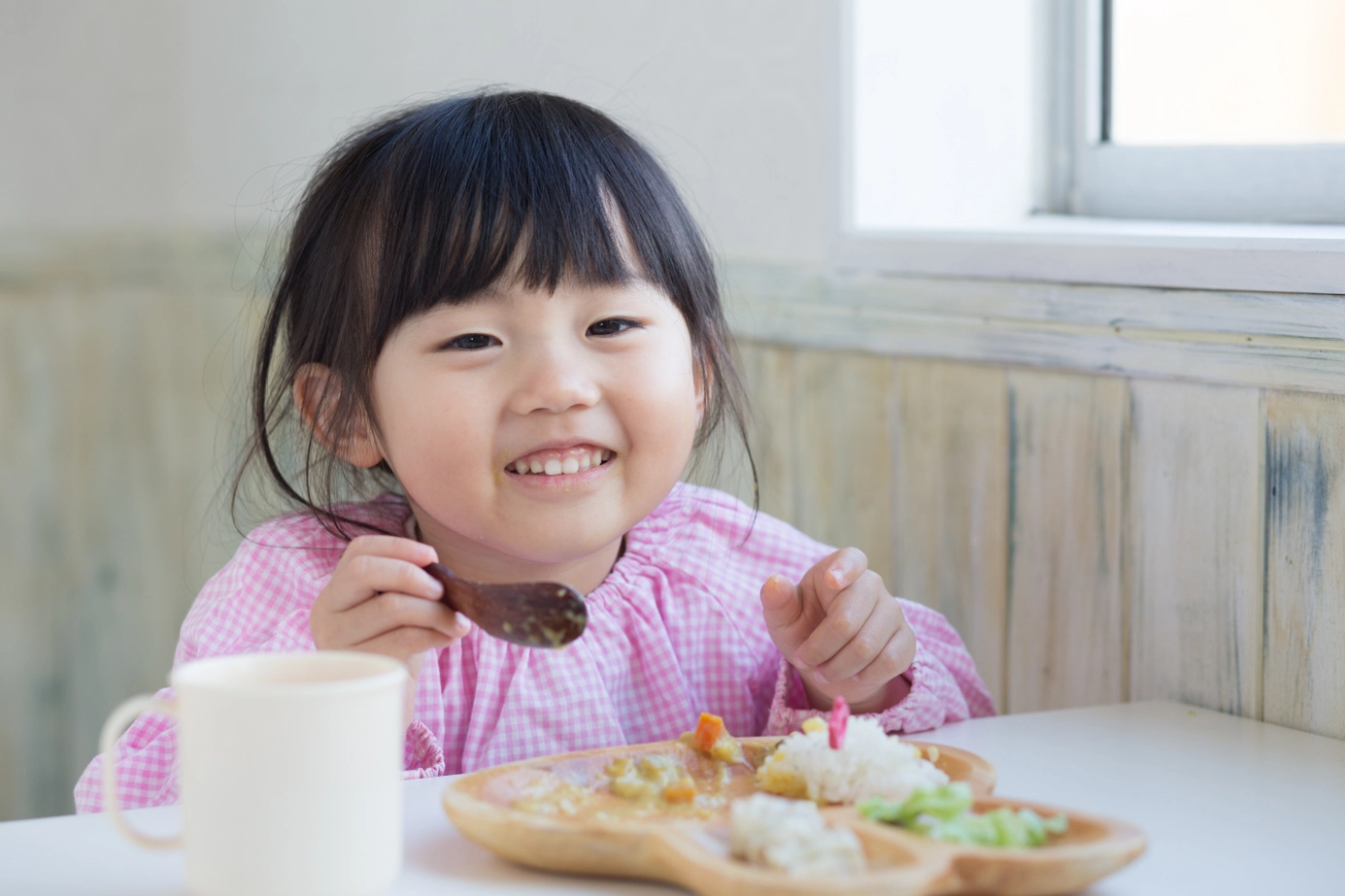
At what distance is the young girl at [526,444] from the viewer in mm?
878

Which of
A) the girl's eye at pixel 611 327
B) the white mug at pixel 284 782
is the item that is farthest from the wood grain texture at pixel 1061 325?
the white mug at pixel 284 782

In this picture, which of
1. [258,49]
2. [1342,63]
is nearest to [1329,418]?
[1342,63]

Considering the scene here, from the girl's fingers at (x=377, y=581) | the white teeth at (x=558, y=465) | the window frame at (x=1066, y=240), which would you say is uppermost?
the window frame at (x=1066, y=240)

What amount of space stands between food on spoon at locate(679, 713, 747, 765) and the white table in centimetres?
14

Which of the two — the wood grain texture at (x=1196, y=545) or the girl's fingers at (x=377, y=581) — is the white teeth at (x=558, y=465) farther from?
the wood grain texture at (x=1196, y=545)

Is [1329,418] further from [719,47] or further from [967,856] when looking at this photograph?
[719,47]

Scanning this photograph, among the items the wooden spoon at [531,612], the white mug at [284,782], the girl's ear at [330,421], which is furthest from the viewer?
the girl's ear at [330,421]

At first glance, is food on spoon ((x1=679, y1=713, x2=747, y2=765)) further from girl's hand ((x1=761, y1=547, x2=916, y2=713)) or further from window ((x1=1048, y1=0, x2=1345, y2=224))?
window ((x1=1048, y1=0, x2=1345, y2=224))

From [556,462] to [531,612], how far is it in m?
0.26

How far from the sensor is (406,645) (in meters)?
0.76

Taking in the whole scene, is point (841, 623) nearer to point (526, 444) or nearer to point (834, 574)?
point (834, 574)

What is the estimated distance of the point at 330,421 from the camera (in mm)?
981

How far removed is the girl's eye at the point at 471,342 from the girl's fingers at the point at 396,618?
0.62ft

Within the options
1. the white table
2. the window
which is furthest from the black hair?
the window
